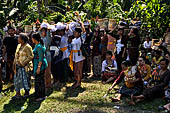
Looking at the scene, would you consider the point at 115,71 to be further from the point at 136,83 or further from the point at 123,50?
the point at 136,83

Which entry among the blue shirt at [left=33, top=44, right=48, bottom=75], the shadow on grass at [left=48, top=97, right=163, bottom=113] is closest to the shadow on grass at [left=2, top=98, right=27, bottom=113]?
the blue shirt at [left=33, top=44, right=48, bottom=75]

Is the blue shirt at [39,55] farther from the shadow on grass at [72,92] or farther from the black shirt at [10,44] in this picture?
the black shirt at [10,44]

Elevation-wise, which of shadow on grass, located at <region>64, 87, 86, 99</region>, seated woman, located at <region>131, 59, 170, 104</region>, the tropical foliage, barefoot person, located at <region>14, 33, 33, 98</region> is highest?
the tropical foliage

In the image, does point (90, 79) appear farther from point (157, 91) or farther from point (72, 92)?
point (157, 91)

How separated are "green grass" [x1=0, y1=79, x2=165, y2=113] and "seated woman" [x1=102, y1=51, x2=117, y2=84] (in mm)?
689

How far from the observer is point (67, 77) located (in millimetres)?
7965

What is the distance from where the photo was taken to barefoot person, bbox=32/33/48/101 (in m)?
6.02

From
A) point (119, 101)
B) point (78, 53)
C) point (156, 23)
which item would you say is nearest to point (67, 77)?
point (78, 53)

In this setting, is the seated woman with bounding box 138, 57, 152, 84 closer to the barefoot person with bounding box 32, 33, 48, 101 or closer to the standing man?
the barefoot person with bounding box 32, 33, 48, 101

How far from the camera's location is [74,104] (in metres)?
6.00

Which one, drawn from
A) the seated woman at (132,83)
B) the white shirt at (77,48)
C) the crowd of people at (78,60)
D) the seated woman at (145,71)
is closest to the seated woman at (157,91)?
the crowd of people at (78,60)

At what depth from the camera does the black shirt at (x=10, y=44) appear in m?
7.79

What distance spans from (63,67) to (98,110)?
255 cm

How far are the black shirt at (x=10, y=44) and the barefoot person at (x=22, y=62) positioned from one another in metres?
1.51
